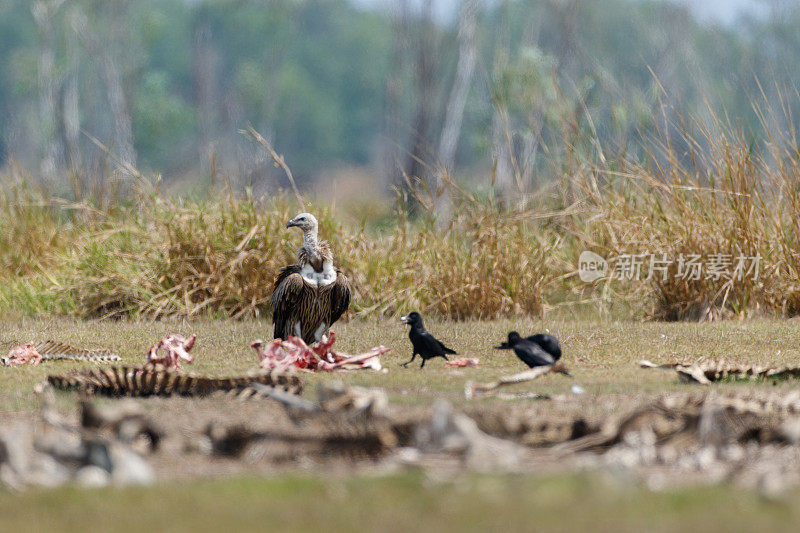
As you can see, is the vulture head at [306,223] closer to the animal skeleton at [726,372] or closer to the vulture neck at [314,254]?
the vulture neck at [314,254]

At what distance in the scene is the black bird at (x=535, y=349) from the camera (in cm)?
587

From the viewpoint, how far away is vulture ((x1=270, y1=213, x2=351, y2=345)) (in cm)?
684

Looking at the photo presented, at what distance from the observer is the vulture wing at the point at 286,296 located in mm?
6832

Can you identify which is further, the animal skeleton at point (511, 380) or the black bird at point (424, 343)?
the black bird at point (424, 343)

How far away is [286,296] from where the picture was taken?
6.87 meters

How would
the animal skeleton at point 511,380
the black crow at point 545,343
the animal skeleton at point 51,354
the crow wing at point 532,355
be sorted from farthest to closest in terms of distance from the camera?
the animal skeleton at point 51,354
the black crow at point 545,343
the crow wing at point 532,355
the animal skeleton at point 511,380

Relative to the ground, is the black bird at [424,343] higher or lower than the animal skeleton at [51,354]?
higher

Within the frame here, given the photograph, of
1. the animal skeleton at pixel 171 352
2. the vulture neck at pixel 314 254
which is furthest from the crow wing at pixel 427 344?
the animal skeleton at pixel 171 352

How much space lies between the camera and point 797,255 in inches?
338

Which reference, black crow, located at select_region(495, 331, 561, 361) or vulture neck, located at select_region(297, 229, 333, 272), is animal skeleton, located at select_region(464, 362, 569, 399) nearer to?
black crow, located at select_region(495, 331, 561, 361)

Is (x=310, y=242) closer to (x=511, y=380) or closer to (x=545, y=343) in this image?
(x=545, y=343)

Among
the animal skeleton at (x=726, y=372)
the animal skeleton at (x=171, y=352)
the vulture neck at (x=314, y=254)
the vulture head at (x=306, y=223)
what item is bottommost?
the animal skeleton at (x=171, y=352)

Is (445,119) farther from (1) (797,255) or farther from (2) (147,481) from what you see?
(2) (147,481)

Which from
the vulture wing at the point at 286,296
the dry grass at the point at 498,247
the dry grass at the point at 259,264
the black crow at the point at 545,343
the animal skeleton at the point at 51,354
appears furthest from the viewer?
the dry grass at the point at 259,264
